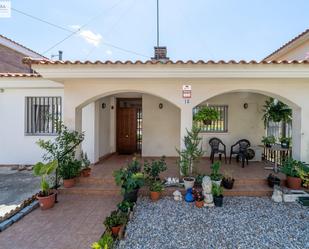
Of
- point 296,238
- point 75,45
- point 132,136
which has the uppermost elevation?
point 75,45

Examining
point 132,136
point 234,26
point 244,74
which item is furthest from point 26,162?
point 234,26

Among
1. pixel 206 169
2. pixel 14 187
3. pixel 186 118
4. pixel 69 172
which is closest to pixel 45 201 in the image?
pixel 69 172

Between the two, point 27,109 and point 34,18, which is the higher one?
point 34,18

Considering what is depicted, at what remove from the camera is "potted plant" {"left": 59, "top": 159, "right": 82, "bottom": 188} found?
255 inches

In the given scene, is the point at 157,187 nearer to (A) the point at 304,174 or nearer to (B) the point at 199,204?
(B) the point at 199,204

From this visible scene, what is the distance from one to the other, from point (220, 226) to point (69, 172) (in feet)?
15.1

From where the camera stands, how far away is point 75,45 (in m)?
16.5

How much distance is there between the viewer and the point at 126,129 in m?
11.5

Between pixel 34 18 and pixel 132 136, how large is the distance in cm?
1049

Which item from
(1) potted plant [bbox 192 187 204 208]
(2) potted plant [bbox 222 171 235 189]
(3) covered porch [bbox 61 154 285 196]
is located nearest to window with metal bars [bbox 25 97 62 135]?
(3) covered porch [bbox 61 154 285 196]

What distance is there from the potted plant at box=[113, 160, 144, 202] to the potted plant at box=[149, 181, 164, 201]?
43cm

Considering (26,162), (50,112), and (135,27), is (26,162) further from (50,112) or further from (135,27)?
(135,27)

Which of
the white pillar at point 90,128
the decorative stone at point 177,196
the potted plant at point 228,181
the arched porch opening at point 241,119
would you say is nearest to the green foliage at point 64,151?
the white pillar at point 90,128

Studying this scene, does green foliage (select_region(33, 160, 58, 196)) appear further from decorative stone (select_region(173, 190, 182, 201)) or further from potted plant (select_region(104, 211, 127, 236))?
decorative stone (select_region(173, 190, 182, 201))
